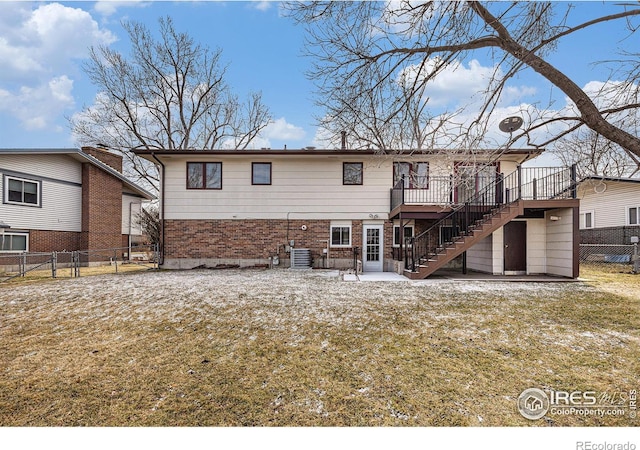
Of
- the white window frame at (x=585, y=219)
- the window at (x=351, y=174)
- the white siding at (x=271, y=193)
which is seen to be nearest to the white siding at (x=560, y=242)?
the white siding at (x=271, y=193)

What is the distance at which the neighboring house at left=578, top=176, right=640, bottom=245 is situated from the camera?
50.5 feet

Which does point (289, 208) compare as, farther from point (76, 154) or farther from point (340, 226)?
point (76, 154)

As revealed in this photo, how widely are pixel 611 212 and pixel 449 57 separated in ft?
58.0

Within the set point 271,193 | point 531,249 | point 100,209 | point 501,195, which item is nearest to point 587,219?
point 531,249

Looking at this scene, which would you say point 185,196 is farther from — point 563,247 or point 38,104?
point 563,247

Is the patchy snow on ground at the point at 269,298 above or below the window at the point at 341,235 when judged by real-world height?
below

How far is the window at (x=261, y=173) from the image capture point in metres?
13.6

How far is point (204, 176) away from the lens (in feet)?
44.7

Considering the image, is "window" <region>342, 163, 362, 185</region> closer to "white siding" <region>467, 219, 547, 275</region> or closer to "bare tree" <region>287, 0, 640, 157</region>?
"white siding" <region>467, 219, 547, 275</region>

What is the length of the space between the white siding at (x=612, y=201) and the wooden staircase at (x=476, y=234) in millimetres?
8268

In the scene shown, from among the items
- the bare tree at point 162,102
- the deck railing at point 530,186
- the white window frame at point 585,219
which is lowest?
the white window frame at point 585,219

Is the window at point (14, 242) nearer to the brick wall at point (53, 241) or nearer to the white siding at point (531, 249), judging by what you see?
the brick wall at point (53, 241)

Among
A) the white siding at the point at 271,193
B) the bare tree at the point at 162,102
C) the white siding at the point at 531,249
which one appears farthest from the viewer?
the bare tree at the point at 162,102
